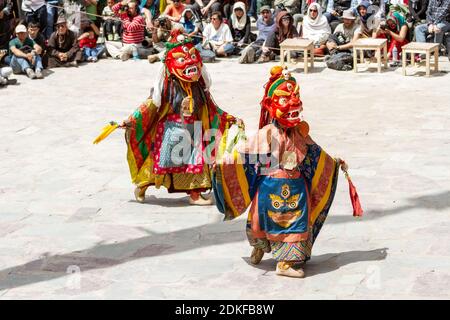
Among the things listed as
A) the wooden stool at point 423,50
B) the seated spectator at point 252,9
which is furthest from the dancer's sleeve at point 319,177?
the seated spectator at point 252,9

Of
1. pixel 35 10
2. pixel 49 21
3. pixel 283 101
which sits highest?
pixel 283 101

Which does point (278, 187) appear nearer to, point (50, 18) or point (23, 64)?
point (23, 64)

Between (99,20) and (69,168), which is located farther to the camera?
(99,20)

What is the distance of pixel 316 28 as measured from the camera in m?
17.2

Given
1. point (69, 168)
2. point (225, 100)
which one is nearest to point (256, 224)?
point (69, 168)

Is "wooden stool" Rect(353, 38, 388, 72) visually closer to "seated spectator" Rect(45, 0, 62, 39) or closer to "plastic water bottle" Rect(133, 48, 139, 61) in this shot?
"plastic water bottle" Rect(133, 48, 139, 61)

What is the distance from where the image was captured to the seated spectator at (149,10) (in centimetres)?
1814

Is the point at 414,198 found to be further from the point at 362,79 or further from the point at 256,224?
the point at 362,79

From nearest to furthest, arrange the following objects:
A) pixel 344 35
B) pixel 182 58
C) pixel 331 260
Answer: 1. pixel 331 260
2. pixel 182 58
3. pixel 344 35

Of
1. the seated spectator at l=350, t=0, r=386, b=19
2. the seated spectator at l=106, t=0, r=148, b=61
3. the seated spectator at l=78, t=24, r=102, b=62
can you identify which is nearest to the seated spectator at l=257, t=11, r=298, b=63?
the seated spectator at l=350, t=0, r=386, b=19

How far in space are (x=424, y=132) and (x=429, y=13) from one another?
4793 millimetres

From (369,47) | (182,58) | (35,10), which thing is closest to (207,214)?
(182,58)

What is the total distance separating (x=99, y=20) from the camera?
18.7 metres

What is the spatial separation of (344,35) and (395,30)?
0.86 m
